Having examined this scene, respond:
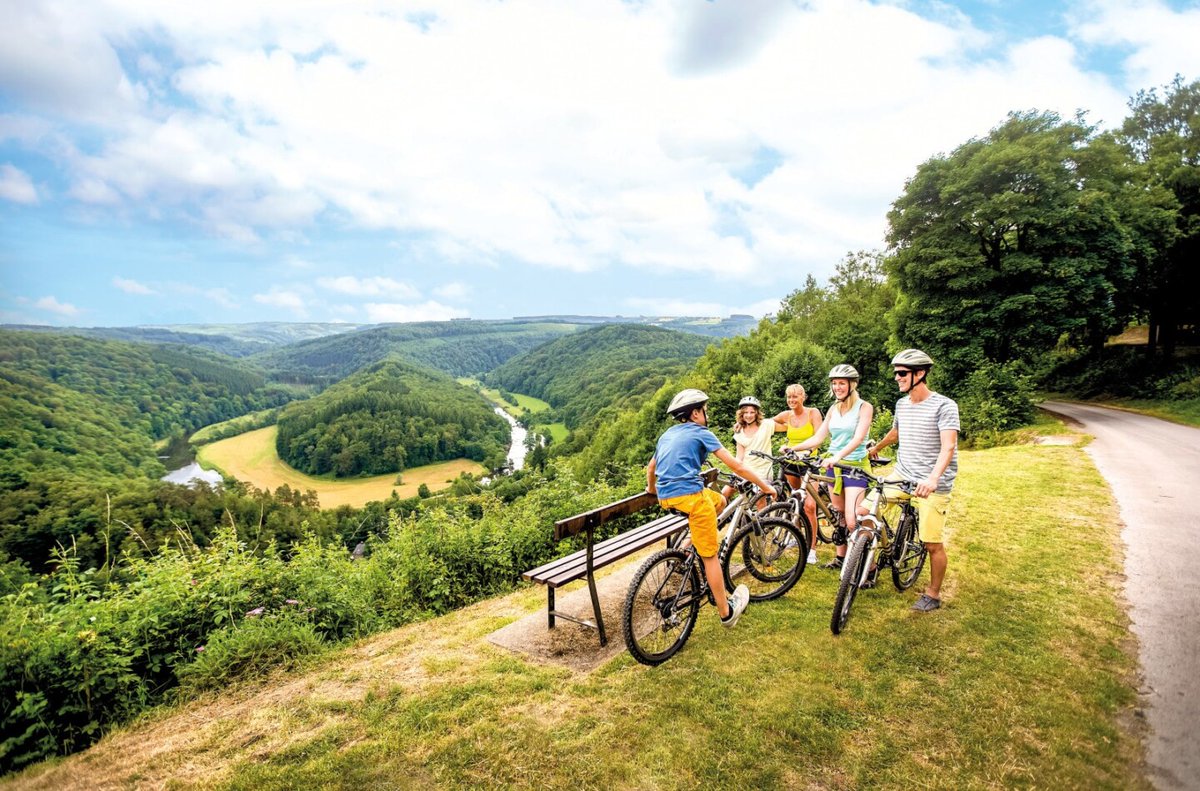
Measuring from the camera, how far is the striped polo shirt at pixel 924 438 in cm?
477

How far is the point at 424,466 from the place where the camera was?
335 ft

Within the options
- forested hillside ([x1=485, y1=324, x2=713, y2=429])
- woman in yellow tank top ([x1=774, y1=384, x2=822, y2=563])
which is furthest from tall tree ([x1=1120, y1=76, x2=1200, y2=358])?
forested hillside ([x1=485, y1=324, x2=713, y2=429])

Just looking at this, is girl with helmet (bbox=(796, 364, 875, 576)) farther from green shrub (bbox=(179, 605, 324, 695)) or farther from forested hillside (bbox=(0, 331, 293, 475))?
forested hillside (bbox=(0, 331, 293, 475))

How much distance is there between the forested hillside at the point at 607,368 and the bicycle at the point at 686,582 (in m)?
76.1

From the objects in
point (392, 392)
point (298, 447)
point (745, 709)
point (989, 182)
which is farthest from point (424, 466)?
point (745, 709)

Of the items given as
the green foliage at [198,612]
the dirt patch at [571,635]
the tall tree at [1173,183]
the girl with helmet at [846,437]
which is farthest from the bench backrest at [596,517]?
the tall tree at [1173,183]

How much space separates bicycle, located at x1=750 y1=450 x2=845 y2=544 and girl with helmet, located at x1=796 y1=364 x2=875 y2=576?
13 cm

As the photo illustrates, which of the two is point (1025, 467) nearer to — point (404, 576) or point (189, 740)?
point (404, 576)

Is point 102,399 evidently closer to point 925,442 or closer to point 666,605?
point 666,605

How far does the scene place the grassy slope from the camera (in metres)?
3.23

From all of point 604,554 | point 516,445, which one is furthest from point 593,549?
point 516,445

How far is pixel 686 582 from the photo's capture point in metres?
4.45

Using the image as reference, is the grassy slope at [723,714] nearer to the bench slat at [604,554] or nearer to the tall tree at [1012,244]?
the bench slat at [604,554]

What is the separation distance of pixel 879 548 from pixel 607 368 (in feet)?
454
